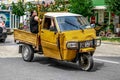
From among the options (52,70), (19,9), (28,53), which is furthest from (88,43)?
(19,9)

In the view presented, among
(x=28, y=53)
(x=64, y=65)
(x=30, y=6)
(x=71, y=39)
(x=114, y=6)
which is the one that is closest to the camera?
(x=71, y=39)

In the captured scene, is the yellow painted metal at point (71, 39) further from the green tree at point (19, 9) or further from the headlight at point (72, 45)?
the green tree at point (19, 9)

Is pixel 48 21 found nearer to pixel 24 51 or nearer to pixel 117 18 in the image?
pixel 24 51

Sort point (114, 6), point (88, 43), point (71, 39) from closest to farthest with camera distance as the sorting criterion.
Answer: point (71, 39)
point (88, 43)
point (114, 6)

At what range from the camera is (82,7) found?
112 ft

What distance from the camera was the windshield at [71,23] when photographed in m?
12.9

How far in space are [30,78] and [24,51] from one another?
13.0ft

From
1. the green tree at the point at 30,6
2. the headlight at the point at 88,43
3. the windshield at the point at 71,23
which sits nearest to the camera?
the headlight at the point at 88,43

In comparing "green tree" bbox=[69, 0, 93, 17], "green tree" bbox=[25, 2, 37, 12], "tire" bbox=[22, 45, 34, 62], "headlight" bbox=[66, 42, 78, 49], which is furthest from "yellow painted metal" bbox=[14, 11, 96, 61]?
"green tree" bbox=[25, 2, 37, 12]

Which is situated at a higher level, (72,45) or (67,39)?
(67,39)

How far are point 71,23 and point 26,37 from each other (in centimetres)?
237

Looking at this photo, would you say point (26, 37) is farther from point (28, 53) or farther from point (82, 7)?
point (82, 7)

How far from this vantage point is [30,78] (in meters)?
11.0

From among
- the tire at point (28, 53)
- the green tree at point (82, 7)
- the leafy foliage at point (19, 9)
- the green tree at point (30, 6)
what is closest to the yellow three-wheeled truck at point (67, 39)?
the tire at point (28, 53)
